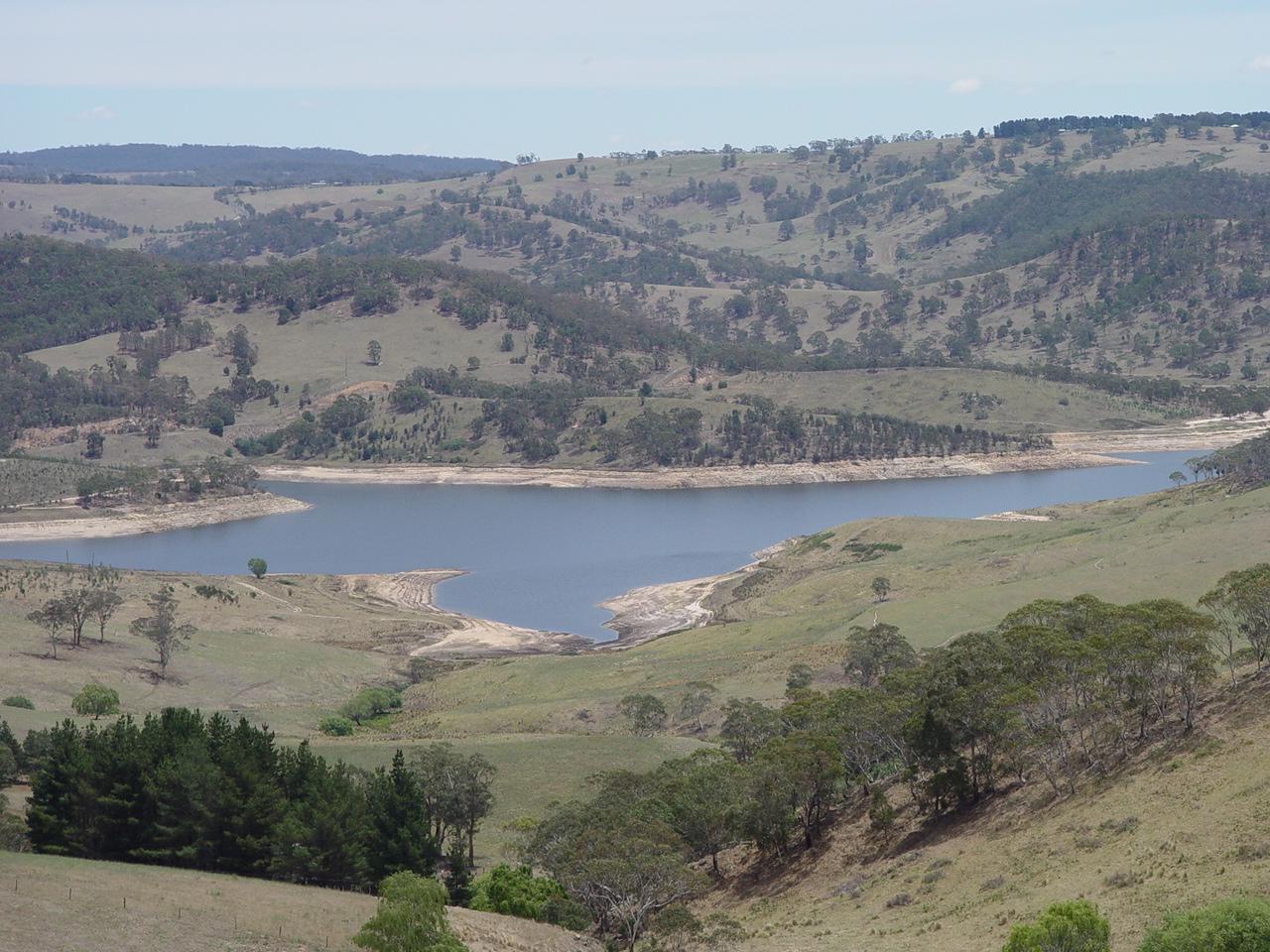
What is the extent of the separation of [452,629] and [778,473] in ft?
290

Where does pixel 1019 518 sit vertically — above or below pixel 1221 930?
below

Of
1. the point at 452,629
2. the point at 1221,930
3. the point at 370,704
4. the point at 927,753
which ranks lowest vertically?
the point at 452,629

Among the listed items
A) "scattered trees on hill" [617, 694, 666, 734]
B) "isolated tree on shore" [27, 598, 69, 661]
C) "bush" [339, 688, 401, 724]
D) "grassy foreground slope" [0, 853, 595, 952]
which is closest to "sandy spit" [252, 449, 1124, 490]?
"bush" [339, 688, 401, 724]

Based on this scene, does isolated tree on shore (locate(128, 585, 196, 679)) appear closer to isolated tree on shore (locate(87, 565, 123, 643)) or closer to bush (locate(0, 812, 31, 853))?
isolated tree on shore (locate(87, 565, 123, 643))

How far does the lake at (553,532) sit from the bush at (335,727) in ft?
114

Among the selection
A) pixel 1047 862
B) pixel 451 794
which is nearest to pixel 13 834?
pixel 451 794

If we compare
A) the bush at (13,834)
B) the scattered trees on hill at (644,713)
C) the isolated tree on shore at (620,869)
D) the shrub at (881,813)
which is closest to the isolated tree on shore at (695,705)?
the scattered trees on hill at (644,713)

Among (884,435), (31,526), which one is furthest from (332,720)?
(884,435)

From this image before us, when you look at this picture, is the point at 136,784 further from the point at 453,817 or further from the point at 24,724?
the point at 24,724

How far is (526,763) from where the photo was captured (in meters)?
59.2

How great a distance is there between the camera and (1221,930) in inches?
1123

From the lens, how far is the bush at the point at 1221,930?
Result: 28.3 m

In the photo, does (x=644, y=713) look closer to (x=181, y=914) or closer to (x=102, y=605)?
(x=181, y=914)

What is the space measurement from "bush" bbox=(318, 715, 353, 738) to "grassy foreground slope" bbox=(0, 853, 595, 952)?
30.7 m
